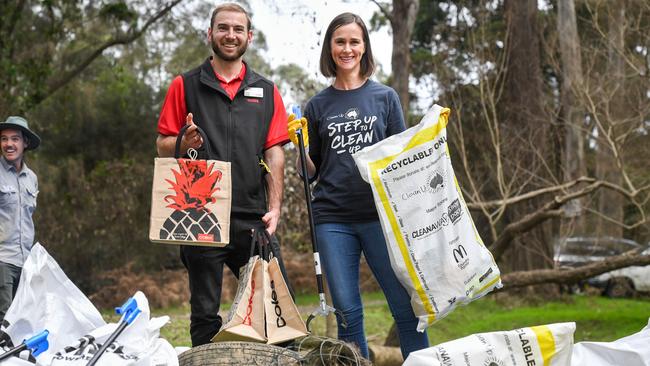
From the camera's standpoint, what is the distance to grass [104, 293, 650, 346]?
10.9 meters

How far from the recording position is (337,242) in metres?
4.12

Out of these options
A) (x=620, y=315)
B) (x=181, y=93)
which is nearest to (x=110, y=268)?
(x=620, y=315)

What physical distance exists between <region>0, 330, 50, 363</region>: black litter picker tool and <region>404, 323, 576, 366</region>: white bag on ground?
1.41 meters

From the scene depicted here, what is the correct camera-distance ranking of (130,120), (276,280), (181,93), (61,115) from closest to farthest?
(276,280)
(181,93)
(61,115)
(130,120)

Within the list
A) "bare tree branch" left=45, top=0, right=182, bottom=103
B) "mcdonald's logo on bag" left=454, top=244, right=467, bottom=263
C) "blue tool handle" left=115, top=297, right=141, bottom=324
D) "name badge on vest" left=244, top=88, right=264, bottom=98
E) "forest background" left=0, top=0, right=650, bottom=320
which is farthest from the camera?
"bare tree branch" left=45, top=0, right=182, bottom=103

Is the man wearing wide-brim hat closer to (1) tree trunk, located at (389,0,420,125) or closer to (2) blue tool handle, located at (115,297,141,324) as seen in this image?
(2) blue tool handle, located at (115,297,141,324)

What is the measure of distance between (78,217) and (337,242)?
1280 cm

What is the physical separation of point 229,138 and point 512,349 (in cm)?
165

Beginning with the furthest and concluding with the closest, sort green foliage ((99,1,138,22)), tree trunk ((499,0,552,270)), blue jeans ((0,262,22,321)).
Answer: tree trunk ((499,0,552,270))
green foliage ((99,1,138,22))
blue jeans ((0,262,22,321))

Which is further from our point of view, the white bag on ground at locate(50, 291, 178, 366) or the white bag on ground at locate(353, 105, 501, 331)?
the white bag on ground at locate(353, 105, 501, 331)

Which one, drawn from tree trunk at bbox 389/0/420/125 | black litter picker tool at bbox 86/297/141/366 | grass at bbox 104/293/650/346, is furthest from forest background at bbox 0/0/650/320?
black litter picker tool at bbox 86/297/141/366

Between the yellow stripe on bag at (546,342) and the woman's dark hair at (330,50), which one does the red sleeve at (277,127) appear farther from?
the yellow stripe on bag at (546,342)

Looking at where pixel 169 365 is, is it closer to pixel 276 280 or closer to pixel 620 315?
pixel 276 280

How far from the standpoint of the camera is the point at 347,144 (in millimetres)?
4176
